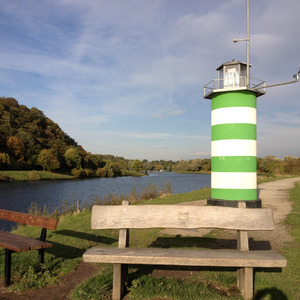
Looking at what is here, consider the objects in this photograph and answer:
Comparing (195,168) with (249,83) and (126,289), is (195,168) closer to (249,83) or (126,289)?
(249,83)

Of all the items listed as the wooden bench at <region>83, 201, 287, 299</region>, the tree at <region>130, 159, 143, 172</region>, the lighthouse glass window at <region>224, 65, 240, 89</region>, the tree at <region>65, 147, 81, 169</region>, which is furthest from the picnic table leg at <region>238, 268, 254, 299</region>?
the tree at <region>130, 159, 143, 172</region>

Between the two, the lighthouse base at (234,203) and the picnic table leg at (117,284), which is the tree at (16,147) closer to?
the lighthouse base at (234,203)

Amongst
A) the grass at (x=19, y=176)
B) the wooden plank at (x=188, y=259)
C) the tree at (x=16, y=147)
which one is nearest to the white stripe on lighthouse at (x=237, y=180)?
the wooden plank at (x=188, y=259)

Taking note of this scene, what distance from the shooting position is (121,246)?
124 inches

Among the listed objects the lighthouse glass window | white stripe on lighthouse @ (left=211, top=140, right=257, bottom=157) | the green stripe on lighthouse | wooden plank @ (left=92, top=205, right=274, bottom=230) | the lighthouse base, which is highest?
the lighthouse glass window

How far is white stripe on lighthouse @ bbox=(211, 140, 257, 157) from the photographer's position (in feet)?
26.0

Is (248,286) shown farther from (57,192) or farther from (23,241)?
(57,192)

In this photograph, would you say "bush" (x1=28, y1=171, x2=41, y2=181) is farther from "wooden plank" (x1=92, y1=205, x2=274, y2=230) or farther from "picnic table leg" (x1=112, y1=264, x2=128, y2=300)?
"picnic table leg" (x1=112, y1=264, x2=128, y2=300)

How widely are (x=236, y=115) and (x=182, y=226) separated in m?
5.54

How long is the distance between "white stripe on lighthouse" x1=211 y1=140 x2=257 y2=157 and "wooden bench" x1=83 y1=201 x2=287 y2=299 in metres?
4.86

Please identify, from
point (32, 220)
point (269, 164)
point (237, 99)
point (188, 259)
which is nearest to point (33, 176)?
point (269, 164)

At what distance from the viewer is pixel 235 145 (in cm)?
795

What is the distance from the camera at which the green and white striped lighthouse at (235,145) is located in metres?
7.95

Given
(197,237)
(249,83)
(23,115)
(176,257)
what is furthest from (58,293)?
(23,115)
